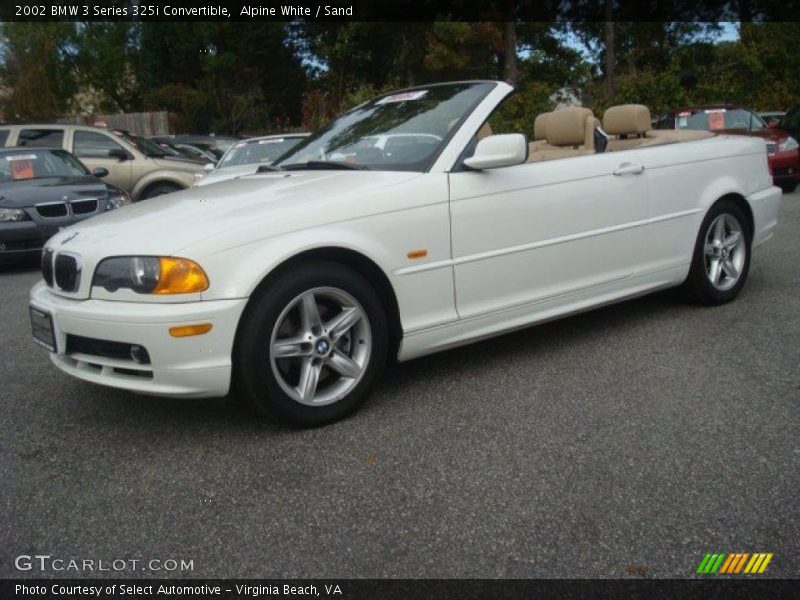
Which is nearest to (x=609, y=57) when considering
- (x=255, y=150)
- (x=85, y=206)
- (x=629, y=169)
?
(x=255, y=150)

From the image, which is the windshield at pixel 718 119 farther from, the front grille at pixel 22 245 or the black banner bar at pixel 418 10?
the black banner bar at pixel 418 10

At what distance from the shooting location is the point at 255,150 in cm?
1023

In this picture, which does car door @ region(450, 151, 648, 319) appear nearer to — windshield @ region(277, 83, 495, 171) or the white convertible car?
the white convertible car

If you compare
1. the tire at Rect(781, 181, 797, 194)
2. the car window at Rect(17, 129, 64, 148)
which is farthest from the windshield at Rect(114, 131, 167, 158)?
the tire at Rect(781, 181, 797, 194)

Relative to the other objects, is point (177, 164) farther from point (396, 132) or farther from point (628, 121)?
point (396, 132)

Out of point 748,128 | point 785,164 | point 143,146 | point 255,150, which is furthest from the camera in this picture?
point 748,128

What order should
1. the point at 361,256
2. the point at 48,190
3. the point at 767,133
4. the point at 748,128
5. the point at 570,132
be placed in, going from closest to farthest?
1. the point at 361,256
2. the point at 570,132
3. the point at 48,190
4. the point at 767,133
5. the point at 748,128

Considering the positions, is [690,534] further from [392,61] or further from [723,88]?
[392,61]

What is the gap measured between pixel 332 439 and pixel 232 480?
51 cm

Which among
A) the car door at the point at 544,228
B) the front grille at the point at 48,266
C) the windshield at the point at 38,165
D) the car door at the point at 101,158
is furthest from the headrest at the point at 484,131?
the car door at the point at 101,158

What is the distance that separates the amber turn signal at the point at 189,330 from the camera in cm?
314

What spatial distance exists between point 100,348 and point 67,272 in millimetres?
421

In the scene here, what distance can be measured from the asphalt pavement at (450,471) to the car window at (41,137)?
7.94 metres
